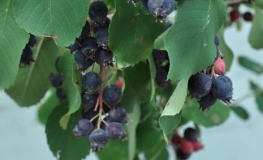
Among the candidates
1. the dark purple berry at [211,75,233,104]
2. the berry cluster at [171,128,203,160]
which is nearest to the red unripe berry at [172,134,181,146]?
the berry cluster at [171,128,203,160]

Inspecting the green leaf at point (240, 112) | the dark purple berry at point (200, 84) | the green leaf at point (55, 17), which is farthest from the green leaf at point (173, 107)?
the green leaf at point (240, 112)

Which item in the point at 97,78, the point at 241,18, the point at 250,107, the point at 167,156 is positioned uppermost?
the point at 97,78

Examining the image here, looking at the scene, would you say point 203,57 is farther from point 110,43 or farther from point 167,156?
point 167,156

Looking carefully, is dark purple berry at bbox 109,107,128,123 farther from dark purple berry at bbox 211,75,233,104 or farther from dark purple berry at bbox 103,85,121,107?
dark purple berry at bbox 211,75,233,104

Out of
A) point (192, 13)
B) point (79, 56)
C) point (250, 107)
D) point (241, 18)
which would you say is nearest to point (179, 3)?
point (192, 13)

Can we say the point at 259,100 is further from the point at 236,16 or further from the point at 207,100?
the point at 207,100

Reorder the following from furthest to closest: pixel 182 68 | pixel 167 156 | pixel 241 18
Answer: pixel 167 156 < pixel 241 18 < pixel 182 68

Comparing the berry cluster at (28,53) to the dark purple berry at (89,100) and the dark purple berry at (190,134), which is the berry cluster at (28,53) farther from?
the dark purple berry at (190,134)
